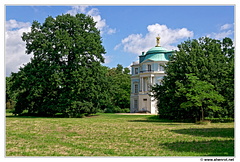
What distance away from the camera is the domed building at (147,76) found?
173 feet

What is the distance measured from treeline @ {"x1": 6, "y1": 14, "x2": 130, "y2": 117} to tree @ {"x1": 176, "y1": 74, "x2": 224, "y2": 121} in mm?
12780

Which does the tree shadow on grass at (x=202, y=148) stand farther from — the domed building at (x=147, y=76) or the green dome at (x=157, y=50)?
the green dome at (x=157, y=50)

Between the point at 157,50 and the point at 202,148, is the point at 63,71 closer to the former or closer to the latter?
the point at 157,50

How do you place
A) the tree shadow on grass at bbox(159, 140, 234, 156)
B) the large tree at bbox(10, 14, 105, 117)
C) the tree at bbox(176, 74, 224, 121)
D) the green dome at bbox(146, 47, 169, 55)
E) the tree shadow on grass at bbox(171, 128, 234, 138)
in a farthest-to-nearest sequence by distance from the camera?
the green dome at bbox(146, 47, 169, 55) → the large tree at bbox(10, 14, 105, 117) → the tree at bbox(176, 74, 224, 121) → the tree shadow on grass at bbox(171, 128, 234, 138) → the tree shadow on grass at bbox(159, 140, 234, 156)

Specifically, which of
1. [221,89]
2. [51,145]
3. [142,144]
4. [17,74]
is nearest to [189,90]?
[221,89]

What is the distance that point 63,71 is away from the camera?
115ft

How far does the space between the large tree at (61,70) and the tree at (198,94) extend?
12.8m

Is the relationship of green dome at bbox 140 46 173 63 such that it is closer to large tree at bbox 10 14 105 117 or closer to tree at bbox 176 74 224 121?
large tree at bbox 10 14 105 117

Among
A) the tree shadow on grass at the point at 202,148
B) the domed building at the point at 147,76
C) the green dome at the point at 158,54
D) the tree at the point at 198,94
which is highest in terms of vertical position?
the green dome at the point at 158,54

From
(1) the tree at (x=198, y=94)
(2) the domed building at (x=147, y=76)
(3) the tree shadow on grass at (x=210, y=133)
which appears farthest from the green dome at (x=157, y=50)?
(3) the tree shadow on grass at (x=210, y=133)

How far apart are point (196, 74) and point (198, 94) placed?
2614 mm

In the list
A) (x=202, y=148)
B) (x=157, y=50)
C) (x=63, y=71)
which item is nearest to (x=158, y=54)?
(x=157, y=50)

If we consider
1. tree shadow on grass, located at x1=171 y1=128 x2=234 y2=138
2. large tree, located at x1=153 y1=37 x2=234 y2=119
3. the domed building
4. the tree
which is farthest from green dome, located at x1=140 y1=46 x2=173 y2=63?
tree shadow on grass, located at x1=171 y1=128 x2=234 y2=138

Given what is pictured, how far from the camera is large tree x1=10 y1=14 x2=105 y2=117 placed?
3350cm
